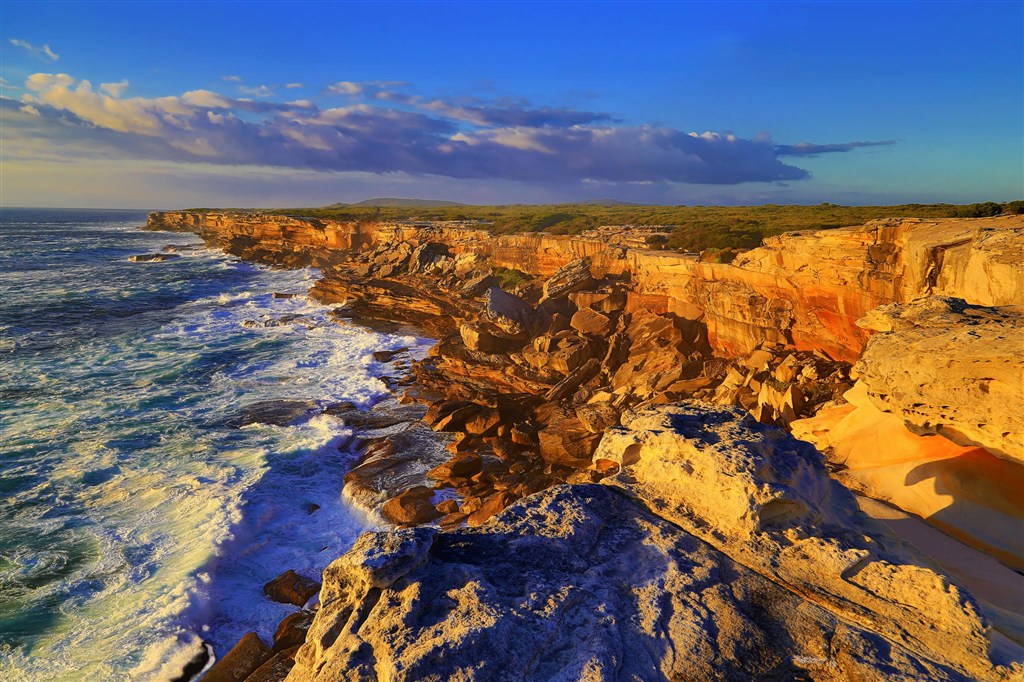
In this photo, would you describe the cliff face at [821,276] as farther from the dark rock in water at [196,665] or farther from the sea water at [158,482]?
the dark rock in water at [196,665]

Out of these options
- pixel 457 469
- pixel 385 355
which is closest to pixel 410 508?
pixel 457 469

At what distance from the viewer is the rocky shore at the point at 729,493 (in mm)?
5285

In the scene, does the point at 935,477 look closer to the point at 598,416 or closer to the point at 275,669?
the point at 598,416

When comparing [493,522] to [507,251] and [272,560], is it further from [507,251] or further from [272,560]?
[507,251]

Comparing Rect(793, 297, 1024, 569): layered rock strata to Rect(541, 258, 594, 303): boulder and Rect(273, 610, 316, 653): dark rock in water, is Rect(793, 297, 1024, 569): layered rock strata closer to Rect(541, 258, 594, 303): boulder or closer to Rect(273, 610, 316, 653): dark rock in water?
Rect(273, 610, 316, 653): dark rock in water

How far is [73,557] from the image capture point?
11.5 meters

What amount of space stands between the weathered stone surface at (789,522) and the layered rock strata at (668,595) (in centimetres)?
2

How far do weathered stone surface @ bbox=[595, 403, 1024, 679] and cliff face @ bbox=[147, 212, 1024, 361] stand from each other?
7092mm

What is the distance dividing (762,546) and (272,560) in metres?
10.7

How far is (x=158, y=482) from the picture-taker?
14734 mm

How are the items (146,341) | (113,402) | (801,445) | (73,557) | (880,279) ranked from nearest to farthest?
(801,445), (73,557), (880,279), (113,402), (146,341)

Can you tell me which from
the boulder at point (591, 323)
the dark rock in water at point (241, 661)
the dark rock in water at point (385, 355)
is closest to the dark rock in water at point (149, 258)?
the dark rock in water at point (385, 355)

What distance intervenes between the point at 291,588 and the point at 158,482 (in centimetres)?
693

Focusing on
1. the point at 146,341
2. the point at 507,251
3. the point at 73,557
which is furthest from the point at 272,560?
the point at 507,251
